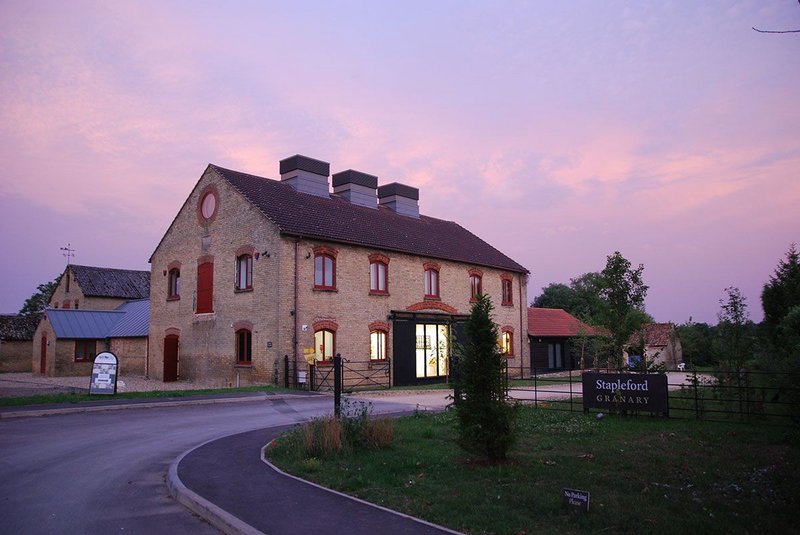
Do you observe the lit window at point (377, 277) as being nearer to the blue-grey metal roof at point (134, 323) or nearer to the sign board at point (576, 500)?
the blue-grey metal roof at point (134, 323)

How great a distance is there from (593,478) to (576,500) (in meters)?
1.82

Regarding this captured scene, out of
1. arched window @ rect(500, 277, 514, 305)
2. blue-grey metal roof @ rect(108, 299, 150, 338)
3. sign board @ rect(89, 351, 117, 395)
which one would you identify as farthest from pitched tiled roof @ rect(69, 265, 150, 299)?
sign board @ rect(89, 351, 117, 395)

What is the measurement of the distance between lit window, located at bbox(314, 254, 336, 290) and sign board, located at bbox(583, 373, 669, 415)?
14.0 m

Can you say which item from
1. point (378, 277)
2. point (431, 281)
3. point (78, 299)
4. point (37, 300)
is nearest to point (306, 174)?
point (378, 277)

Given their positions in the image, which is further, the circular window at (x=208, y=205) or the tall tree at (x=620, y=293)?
the circular window at (x=208, y=205)

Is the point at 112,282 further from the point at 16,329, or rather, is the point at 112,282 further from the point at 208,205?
the point at 208,205

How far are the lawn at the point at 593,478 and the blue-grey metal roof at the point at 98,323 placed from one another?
29612mm

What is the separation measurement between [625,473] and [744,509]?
204 centimetres

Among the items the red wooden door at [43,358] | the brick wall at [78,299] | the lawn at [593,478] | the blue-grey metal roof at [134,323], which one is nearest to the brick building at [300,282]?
the blue-grey metal roof at [134,323]

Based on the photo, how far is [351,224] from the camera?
98.5 ft

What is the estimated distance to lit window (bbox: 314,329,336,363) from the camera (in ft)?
86.2

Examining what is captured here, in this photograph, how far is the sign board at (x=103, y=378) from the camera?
2038 centimetres

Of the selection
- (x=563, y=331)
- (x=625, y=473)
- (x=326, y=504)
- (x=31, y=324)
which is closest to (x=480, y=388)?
(x=625, y=473)

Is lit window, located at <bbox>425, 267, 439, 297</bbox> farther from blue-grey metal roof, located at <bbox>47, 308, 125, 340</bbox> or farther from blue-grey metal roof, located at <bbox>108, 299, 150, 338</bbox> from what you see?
blue-grey metal roof, located at <bbox>47, 308, 125, 340</bbox>
